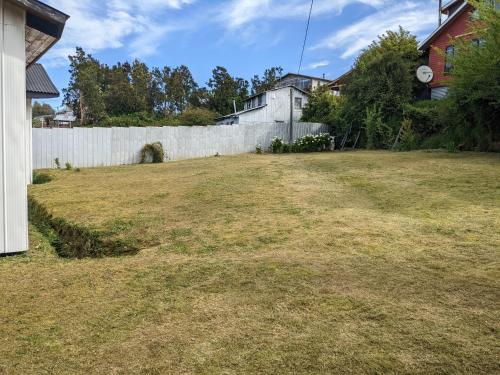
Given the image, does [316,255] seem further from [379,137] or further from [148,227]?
[379,137]

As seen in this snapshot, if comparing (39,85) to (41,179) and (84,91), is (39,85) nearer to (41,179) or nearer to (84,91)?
(41,179)

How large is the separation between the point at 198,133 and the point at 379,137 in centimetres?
827

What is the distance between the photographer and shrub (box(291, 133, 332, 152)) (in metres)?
19.6

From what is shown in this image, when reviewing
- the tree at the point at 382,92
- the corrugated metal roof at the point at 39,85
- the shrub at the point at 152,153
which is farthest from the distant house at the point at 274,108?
the corrugated metal roof at the point at 39,85

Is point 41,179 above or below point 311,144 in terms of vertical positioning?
below

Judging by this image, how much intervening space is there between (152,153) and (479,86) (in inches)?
472

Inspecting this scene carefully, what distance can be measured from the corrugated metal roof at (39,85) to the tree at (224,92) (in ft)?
113

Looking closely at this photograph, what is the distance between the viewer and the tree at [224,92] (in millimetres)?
45031

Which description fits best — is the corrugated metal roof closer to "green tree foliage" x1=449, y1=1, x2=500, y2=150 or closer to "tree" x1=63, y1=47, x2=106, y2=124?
"green tree foliage" x1=449, y1=1, x2=500, y2=150

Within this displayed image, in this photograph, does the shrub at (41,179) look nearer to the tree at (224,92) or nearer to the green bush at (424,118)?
the green bush at (424,118)

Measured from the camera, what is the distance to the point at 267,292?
10.8 feet

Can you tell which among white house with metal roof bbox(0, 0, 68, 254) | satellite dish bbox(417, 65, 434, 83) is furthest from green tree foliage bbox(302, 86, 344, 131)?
white house with metal roof bbox(0, 0, 68, 254)

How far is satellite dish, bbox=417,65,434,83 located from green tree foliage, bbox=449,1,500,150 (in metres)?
6.82

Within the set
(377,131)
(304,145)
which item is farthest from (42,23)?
(377,131)
